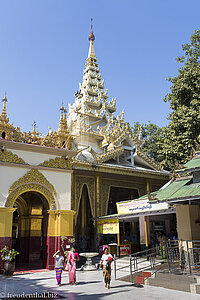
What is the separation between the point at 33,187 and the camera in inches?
489

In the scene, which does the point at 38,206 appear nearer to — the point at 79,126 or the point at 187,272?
the point at 79,126

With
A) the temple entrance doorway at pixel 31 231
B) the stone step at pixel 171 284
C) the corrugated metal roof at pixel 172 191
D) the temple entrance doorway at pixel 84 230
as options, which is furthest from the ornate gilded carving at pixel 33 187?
the stone step at pixel 171 284

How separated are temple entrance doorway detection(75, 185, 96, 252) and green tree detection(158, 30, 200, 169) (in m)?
6.22

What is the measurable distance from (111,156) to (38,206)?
5.51 m

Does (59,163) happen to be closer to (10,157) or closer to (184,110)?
(10,157)

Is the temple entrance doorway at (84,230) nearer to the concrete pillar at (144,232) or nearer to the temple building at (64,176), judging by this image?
the temple building at (64,176)

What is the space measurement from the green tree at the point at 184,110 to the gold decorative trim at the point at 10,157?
317 inches

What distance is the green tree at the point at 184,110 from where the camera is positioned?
1507cm

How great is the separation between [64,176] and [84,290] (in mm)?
6082

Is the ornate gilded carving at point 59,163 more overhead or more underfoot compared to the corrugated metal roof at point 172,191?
more overhead

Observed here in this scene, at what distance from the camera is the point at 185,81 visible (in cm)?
1573

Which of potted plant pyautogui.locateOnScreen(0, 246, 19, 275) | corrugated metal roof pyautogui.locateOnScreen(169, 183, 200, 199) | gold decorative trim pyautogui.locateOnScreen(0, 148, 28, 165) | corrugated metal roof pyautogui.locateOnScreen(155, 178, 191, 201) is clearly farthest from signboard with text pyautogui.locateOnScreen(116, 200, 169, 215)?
potted plant pyautogui.locateOnScreen(0, 246, 19, 275)

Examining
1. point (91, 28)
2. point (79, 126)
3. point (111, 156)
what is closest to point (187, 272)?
point (111, 156)

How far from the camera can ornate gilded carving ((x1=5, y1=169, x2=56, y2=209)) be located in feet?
38.8
